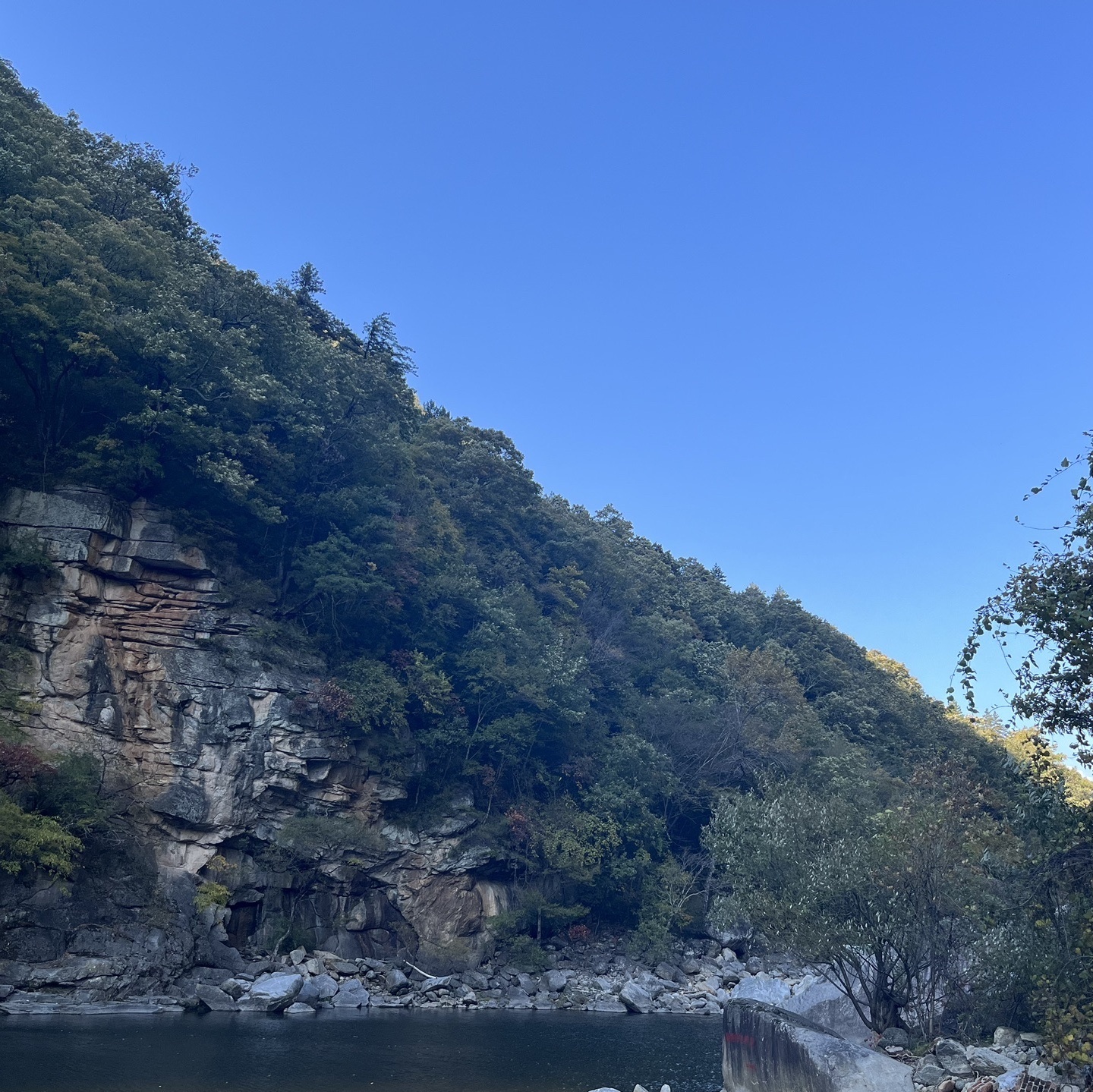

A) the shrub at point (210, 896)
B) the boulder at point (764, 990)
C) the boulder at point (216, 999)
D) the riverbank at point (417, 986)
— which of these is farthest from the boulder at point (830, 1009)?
the shrub at point (210, 896)

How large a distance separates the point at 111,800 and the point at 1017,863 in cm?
2673

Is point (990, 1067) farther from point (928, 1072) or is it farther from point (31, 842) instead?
point (31, 842)

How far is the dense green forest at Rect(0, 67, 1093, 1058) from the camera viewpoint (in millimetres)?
29328

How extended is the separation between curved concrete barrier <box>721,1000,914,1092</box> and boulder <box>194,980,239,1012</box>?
1616 centimetres

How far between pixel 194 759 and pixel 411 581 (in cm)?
1270

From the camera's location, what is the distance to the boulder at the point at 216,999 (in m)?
25.3

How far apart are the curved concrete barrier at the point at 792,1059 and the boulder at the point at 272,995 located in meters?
15.4

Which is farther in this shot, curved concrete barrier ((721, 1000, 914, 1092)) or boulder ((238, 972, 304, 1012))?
boulder ((238, 972, 304, 1012))

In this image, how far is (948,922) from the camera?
20.3 m

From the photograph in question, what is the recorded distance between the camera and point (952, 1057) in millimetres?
17359

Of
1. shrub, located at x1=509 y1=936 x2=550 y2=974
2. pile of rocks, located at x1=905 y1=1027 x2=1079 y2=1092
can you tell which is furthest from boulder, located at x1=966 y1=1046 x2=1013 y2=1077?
shrub, located at x1=509 y1=936 x2=550 y2=974

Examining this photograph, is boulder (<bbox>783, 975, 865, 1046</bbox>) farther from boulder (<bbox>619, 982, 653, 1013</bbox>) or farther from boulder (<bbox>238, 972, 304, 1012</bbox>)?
boulder (<bbox>238, 972, 304, 1012</bbox>)

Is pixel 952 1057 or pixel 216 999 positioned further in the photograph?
pixel 216 999

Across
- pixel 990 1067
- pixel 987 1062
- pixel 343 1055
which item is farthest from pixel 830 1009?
pixel 343 1055
